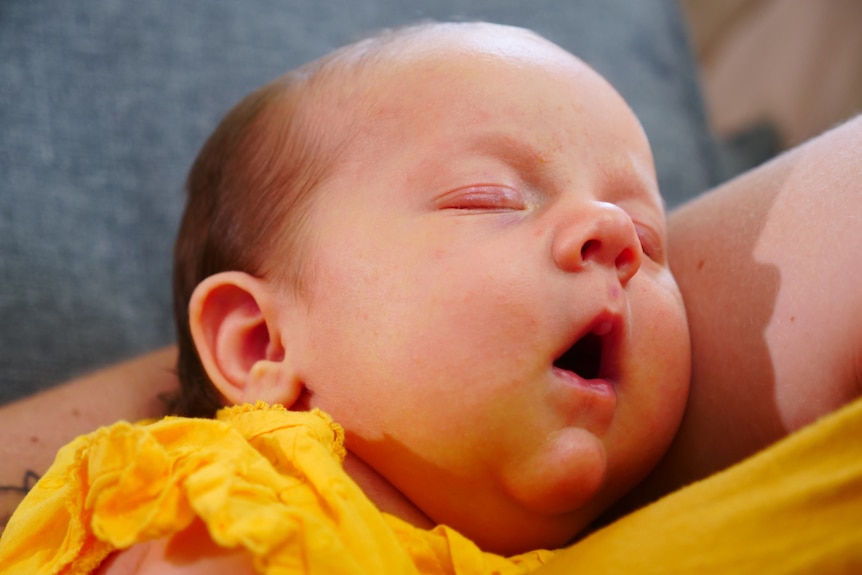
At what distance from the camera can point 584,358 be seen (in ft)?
2.71

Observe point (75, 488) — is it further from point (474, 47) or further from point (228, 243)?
point (474, 47)

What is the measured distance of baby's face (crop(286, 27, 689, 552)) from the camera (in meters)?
0.73

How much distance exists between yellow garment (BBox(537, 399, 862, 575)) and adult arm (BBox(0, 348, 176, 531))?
0.68 m

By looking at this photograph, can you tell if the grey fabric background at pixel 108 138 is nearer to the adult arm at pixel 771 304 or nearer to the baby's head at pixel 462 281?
the baby's head at pixel 462 281

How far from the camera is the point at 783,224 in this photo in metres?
0.85

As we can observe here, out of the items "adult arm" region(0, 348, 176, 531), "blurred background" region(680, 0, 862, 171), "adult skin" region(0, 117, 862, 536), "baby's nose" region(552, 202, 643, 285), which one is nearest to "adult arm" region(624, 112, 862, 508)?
"adult skin" region(0, 117, 862, 536)

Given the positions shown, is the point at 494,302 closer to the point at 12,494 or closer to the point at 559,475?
the point at 559,475

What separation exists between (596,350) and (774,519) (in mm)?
273

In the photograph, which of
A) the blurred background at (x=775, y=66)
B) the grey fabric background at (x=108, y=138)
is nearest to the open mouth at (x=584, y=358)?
the grey fabric background at (x=108, y=138)

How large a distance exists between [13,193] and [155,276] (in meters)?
0.25

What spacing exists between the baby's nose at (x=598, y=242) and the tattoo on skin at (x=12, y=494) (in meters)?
0.69

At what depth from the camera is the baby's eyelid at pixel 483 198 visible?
2.64ft

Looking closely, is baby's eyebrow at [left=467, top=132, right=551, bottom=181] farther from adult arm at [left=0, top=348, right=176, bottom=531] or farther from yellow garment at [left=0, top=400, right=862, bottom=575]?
adult arm at [left=0, top=348, right=176, bottom=531]

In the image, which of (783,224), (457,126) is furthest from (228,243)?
(783,224)
